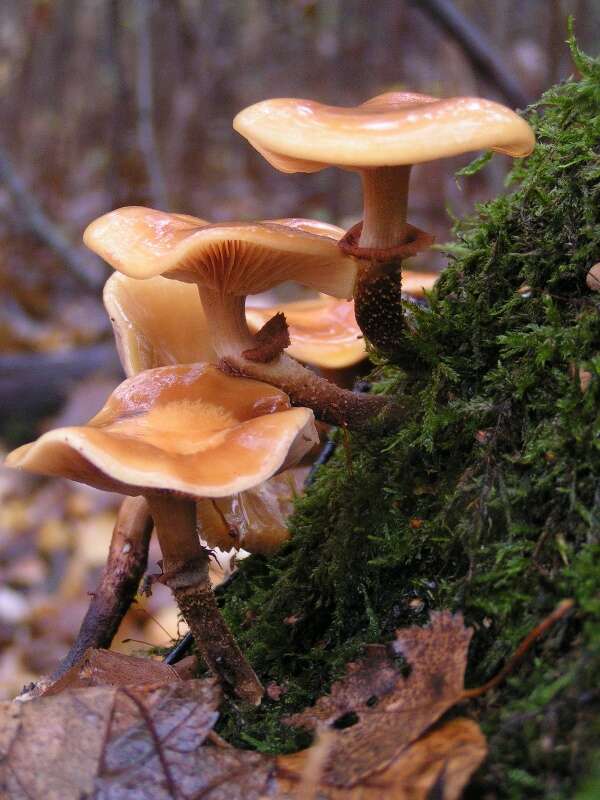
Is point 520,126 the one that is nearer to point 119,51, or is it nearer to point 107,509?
point 107,509

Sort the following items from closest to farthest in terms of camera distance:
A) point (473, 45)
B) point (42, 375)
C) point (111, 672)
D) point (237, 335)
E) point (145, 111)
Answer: point (111, 672)
point (237, 335)
point (473, 45)
point (42, 375)
point (145, 111)

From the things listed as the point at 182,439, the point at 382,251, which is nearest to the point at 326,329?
the point at 382,251

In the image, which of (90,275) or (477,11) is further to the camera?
(477,11)

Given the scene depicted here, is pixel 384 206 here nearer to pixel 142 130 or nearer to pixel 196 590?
pixel 196 590

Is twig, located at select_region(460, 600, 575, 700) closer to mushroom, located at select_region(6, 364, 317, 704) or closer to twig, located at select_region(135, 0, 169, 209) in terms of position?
mushroom, located at select_region(6, 364, 317, 704)

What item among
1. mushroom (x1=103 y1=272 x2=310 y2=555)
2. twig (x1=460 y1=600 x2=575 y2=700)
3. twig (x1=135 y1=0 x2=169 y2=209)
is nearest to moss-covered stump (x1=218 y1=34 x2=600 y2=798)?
twig (x1=460 y1=600 x2=575 y2=700)

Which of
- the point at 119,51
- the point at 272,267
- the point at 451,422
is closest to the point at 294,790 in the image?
the point at 451,422
